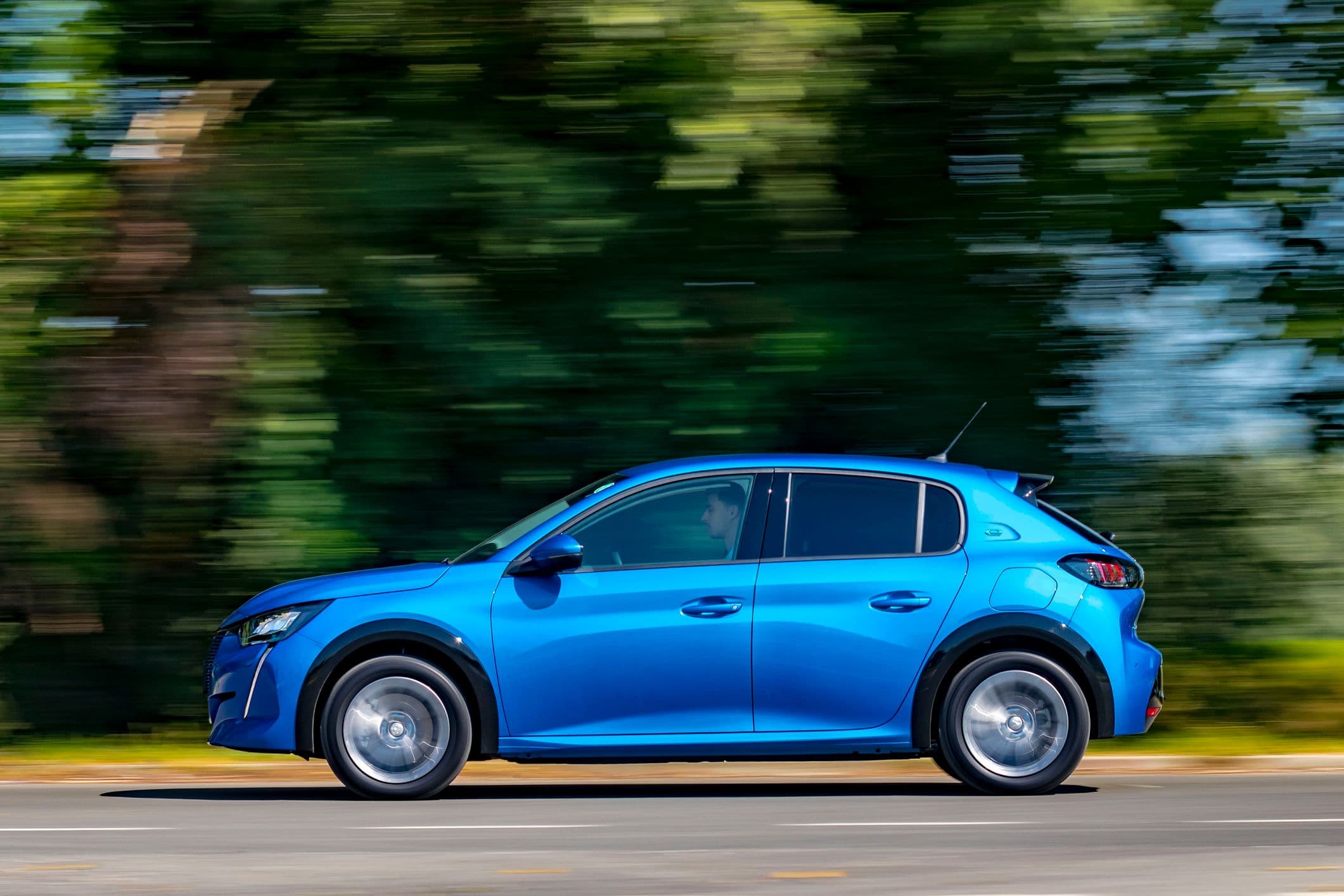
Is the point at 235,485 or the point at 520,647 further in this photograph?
the point at 235,485

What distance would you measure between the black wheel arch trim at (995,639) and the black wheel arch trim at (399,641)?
1993 mm

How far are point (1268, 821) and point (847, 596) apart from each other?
6.93 ft

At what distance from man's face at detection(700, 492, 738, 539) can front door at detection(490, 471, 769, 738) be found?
158 mm

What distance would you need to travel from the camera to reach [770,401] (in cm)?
1096

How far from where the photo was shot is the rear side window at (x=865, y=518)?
8.87m

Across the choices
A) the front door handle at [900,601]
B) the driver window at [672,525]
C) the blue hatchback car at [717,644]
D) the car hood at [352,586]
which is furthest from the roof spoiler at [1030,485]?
the car hood at [352,586]

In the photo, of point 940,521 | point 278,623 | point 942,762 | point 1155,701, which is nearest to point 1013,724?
point 942,762

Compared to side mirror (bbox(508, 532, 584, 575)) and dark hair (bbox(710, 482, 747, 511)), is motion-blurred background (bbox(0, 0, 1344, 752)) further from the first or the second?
side mirror (bbox(508, 532, 584, 575))

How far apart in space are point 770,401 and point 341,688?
3.42 meters

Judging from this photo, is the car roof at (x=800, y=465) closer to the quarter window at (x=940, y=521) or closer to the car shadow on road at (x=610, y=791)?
the quarter window at (x=940, y=521)

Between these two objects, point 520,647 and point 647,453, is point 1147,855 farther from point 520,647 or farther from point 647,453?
point 647,453

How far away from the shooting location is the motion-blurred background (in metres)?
10.7

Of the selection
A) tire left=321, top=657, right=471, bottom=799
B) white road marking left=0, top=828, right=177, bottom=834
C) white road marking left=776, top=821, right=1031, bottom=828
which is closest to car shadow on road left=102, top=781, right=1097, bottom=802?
tire left=321, top=657, right=471, bottom=799

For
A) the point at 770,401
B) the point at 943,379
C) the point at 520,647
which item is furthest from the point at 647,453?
the point at 520,647
